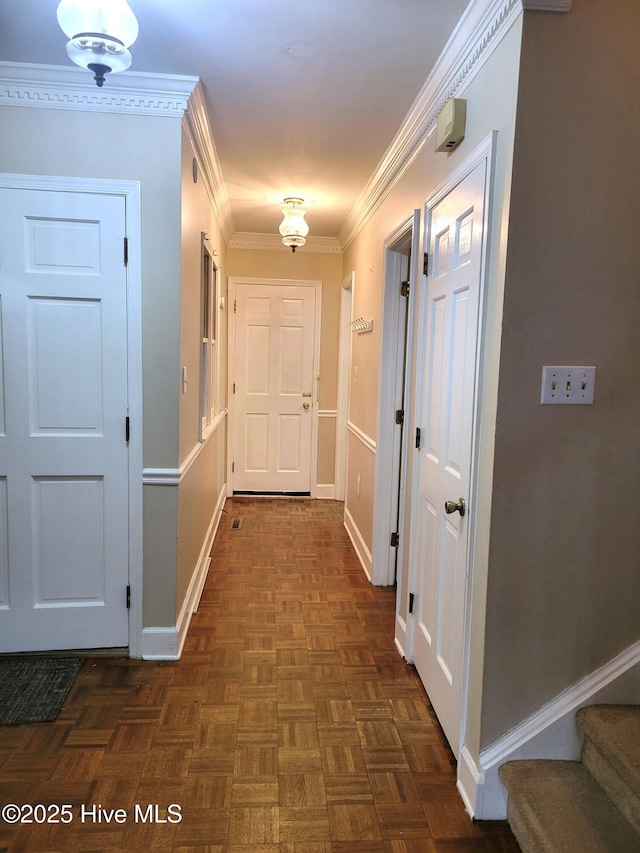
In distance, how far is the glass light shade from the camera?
4.71 feet

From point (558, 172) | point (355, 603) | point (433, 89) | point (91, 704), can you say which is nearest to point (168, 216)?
point (433, 89)

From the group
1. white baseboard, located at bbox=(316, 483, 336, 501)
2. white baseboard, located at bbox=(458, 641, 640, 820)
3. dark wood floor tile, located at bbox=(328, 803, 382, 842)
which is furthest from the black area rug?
white baseboard, located at bbox=(316, 483, 336, 501)

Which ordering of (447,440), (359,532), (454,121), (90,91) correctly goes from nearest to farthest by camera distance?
(454,121) → (447,440) → (90,91) → (359,532)

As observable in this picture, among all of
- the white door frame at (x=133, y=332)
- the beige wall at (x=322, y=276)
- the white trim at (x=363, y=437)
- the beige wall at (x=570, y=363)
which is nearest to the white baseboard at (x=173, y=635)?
the white door frame at (x=133, y=332)

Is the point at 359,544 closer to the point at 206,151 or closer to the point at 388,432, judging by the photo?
the point at 388,432

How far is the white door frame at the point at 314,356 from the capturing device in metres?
5.03

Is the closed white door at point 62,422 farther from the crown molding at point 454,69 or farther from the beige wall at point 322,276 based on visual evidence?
the beige wall at point 322,276

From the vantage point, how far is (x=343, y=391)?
5.05 m

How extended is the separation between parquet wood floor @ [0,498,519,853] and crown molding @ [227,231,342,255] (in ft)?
10.9

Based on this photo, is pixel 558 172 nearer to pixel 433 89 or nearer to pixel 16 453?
pixel 433 89

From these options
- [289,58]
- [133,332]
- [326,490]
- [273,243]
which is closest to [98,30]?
[289,58]

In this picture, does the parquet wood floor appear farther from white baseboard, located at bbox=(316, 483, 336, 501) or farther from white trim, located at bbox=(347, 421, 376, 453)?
white baseboard, located at bbox=(316, 483, 336, 501)

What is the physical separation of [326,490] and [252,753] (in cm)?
349

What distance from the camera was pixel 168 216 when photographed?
223cm
